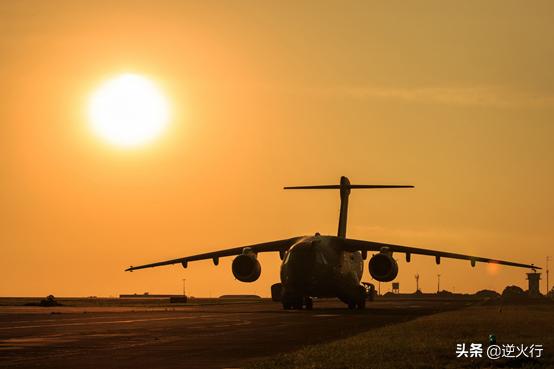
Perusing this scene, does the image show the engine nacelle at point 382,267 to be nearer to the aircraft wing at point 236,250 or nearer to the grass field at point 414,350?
the aircraft wing at point 236,250

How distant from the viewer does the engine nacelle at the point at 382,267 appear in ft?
169

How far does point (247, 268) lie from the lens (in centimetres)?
5266

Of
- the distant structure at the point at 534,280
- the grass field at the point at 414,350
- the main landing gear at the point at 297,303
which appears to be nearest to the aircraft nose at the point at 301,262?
the main landing gear at the point at 297,303

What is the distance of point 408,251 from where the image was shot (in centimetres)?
5584

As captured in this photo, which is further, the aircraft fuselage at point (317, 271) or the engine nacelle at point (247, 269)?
the engine nacelle at point (247, 269)

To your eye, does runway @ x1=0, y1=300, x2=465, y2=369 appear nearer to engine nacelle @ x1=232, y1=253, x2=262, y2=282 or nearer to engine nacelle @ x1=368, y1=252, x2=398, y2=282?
engine nacelle @ x1=368, y1=252, x2=398, y2=282

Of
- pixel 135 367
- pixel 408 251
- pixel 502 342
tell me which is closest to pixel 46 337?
pixel 135 367

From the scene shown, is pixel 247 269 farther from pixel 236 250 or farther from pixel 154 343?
pixel 154 343

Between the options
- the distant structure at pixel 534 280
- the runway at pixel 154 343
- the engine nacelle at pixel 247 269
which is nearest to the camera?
the runway at pixel 154 343

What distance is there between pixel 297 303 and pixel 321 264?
472cm

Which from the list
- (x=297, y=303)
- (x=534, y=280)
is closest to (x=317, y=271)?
(x=297, y=303)

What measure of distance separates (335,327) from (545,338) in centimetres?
950

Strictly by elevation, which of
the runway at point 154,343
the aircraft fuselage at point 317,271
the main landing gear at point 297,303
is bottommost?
the runway at point 154,343

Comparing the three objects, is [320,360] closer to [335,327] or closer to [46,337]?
[46,337]
